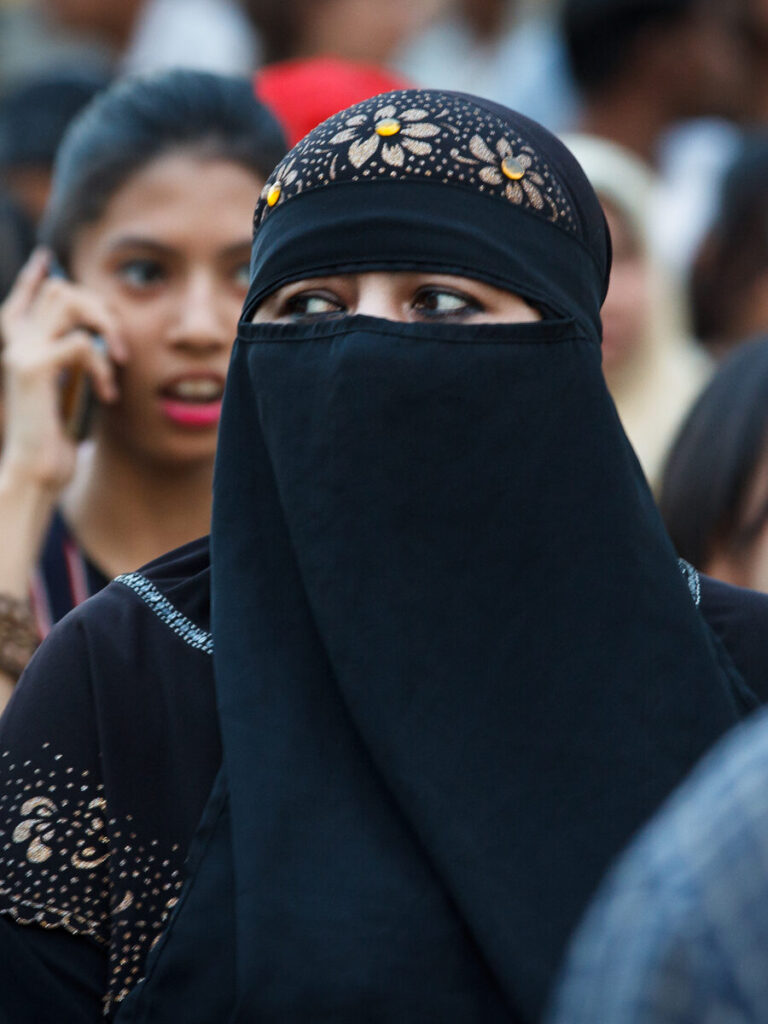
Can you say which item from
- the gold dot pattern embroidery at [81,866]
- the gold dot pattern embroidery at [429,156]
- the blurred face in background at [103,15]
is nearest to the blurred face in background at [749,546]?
the gold dot pattern embroidery at [429,156]

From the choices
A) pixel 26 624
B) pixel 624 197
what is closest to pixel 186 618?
pixel 26 624

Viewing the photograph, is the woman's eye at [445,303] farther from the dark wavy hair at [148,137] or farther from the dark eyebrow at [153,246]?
the dark wavy hair at [148,137]

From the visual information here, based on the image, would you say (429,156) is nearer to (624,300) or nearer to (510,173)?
(510,173)

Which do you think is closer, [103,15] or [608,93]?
[608,93]

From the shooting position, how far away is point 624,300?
448 centimetres

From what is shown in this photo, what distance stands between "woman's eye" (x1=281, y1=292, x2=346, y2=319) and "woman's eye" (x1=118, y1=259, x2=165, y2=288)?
123 cm

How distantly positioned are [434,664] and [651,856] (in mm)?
1025

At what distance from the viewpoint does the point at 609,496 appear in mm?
1953

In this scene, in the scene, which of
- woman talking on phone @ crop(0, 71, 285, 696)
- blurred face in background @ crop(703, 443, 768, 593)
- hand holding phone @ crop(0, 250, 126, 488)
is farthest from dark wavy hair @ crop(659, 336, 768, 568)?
hand holding phone @ crop(0, 250, 126, 488)

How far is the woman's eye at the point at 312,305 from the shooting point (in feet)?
6.74

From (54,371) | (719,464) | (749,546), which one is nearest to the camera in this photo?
(749,546)

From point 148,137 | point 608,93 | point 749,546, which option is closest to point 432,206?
point 749,546

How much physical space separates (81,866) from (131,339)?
1536 millimetres

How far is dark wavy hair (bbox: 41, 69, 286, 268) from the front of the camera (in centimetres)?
331
